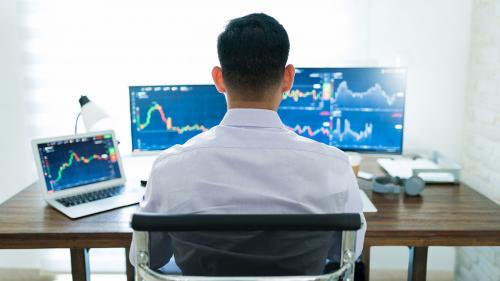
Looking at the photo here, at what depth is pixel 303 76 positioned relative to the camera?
203 cm

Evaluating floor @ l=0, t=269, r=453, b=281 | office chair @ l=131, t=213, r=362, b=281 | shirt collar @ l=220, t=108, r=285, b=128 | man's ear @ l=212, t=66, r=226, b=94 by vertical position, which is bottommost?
floor @ l=0, t=269, r=453, b=281

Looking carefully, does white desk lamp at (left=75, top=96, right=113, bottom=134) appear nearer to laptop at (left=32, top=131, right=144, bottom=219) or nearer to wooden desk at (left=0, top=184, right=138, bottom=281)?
laptop at (left=32, top=131, right=144, bottom=219)

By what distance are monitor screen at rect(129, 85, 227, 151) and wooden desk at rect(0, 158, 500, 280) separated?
0.39 meters

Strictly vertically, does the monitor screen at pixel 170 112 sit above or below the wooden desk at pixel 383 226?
above

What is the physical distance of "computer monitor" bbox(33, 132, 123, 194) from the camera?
1802mm

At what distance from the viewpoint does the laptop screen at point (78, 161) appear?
1.81 meters

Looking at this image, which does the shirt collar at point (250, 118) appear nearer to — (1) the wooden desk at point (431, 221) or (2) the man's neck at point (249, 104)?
(2) the man's neck at point (249, 104)

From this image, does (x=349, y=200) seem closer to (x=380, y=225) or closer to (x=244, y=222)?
(x=244, y=222)

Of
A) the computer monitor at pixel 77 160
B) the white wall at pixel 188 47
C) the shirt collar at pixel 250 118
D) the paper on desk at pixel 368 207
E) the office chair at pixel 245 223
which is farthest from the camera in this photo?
the white wall at pixel 188 47

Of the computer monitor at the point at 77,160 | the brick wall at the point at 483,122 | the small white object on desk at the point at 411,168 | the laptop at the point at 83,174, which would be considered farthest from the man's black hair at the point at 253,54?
the brick wall at the point at 483,122

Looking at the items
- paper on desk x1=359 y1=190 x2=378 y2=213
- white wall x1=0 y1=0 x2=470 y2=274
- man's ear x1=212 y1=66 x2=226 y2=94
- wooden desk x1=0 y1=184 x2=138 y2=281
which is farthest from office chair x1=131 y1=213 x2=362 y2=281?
white wall x1=0 y1=0 x2=470 y2=274

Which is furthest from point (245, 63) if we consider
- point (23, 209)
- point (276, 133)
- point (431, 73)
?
point (431, 73)

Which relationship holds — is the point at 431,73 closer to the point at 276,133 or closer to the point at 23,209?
the point at 276,133

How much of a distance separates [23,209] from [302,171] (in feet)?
3.77
